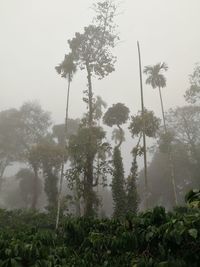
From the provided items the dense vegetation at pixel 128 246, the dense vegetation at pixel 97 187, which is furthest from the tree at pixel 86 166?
the dense vegetation at pixel 128 246

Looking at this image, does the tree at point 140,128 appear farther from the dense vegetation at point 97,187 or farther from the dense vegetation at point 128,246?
the dense vegetation at point 128,246

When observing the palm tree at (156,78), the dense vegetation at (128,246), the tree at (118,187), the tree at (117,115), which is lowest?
the dense vegetation at (128,246)

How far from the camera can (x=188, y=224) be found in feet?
20.0

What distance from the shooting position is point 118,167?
32.9 m

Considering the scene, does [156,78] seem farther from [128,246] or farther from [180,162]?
[128,246]

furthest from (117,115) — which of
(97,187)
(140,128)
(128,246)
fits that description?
(128,246)

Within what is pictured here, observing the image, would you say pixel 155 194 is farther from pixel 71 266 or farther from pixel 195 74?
pixel 71 266

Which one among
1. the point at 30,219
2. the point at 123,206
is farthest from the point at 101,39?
the point at 30,219

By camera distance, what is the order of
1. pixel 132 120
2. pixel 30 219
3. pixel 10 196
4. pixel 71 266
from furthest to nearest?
pixel 10 196 < pixel 132 120 < pixel 30 219 < pixel 71 266

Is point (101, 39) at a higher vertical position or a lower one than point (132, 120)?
higher

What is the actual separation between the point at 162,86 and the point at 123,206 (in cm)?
2010

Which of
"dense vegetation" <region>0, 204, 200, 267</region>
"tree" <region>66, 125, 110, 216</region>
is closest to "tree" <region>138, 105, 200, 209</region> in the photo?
"tree" <region>66, 125, 110, 216</region>

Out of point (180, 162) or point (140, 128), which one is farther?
point (180, 162)

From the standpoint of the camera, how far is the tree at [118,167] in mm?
31234
